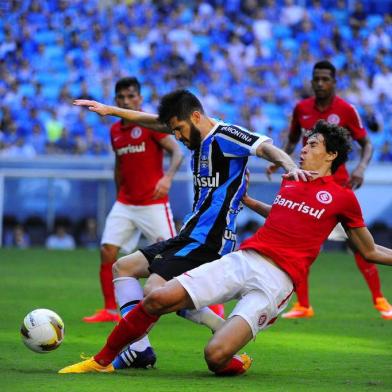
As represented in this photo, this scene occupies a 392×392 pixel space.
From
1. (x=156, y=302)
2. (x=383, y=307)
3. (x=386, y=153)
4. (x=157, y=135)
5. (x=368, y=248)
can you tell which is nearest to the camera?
(x=156, y=302)

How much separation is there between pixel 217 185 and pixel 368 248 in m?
1.12

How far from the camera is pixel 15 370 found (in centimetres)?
673

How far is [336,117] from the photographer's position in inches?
417

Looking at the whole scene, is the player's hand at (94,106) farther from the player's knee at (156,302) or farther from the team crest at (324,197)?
the team crest at (324,197)

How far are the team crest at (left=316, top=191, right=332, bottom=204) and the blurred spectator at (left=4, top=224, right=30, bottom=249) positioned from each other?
1317 cm

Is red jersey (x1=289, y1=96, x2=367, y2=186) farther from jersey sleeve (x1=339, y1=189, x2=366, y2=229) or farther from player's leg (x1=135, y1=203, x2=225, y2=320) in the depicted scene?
jersey sleeve (x1=339, y1=189, x2=366, y2=229)

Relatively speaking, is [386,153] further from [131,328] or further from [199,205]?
[131,328]

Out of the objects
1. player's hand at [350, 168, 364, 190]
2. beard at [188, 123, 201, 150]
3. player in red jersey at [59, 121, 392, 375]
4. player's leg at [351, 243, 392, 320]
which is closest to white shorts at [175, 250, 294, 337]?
player in red jersey at [59, 121, 392, 375]

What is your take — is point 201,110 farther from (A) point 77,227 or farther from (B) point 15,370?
(A) point 77,227

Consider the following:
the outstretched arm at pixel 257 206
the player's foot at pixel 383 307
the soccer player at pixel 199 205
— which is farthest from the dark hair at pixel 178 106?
the player's foot at pixel 383 307

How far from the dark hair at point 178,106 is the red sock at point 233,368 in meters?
1.65

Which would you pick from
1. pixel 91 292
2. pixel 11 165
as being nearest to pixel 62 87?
pixel 11 165

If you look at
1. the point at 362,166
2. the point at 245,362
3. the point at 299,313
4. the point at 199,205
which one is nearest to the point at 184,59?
the point at 362,166

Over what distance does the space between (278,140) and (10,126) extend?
20.0 ft
